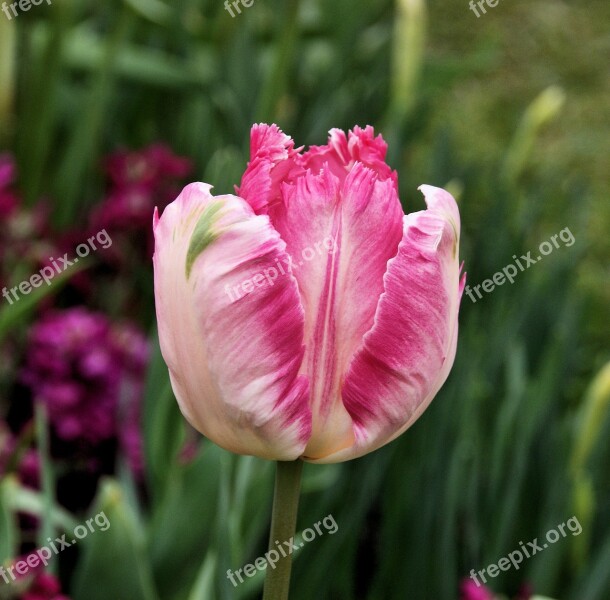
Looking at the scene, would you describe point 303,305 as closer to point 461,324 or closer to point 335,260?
point 335,260

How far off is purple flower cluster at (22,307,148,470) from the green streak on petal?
2.96ft

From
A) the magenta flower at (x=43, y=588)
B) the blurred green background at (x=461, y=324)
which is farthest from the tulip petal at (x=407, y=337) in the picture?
the magenta flower at (x=43, y=588)

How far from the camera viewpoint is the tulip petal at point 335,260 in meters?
0.50

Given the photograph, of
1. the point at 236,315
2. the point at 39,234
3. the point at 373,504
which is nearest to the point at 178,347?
the point at 236,315

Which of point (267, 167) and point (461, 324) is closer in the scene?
point (267, 167)

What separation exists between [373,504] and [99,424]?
37 cm

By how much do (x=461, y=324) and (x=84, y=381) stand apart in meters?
0.53

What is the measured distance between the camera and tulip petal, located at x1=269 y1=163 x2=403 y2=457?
0.50 m

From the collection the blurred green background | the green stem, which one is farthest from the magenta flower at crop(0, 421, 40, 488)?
the green stem

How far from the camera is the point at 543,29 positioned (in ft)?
13.9

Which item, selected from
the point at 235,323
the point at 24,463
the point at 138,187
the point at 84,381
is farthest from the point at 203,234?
the point at 138,187

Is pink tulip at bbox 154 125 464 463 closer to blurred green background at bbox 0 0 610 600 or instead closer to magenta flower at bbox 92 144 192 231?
blurred green background at bbox 0 0 610 600

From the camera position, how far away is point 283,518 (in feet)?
1.71

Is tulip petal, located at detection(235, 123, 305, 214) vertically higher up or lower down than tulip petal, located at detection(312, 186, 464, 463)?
higher up
